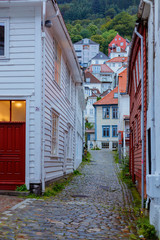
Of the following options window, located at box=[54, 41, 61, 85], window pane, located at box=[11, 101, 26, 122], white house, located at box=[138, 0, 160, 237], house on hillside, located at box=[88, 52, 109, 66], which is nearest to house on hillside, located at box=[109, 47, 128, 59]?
house on hillside, located at box=[88, 52, 109, 66]

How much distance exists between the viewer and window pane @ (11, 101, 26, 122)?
10.2 meters

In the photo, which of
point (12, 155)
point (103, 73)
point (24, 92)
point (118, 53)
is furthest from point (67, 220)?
point (118, 53)

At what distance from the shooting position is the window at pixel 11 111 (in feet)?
33.6

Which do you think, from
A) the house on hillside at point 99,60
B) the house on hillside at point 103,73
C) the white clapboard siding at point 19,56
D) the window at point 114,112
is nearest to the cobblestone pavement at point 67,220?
the white clapboard siding at point 19,56

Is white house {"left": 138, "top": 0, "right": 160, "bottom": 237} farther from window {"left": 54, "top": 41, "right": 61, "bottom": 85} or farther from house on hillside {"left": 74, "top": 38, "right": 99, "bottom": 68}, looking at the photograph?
house on hillside {"left": 74, "top": 38, "right": 99, "bottom": 68}

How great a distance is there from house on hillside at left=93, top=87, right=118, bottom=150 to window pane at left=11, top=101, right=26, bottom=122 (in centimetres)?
3581

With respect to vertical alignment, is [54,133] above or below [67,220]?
above

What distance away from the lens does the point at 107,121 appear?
47.1 meters

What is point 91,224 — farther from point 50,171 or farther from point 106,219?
point 50,171

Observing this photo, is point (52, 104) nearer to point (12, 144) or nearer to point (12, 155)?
point (12, 144)

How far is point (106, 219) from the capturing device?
24.3 feet

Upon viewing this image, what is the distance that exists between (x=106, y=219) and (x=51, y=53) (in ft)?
20.9

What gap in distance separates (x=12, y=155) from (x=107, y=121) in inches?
1473

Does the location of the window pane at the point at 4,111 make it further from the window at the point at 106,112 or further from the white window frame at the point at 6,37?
the window at the point at 106,112
